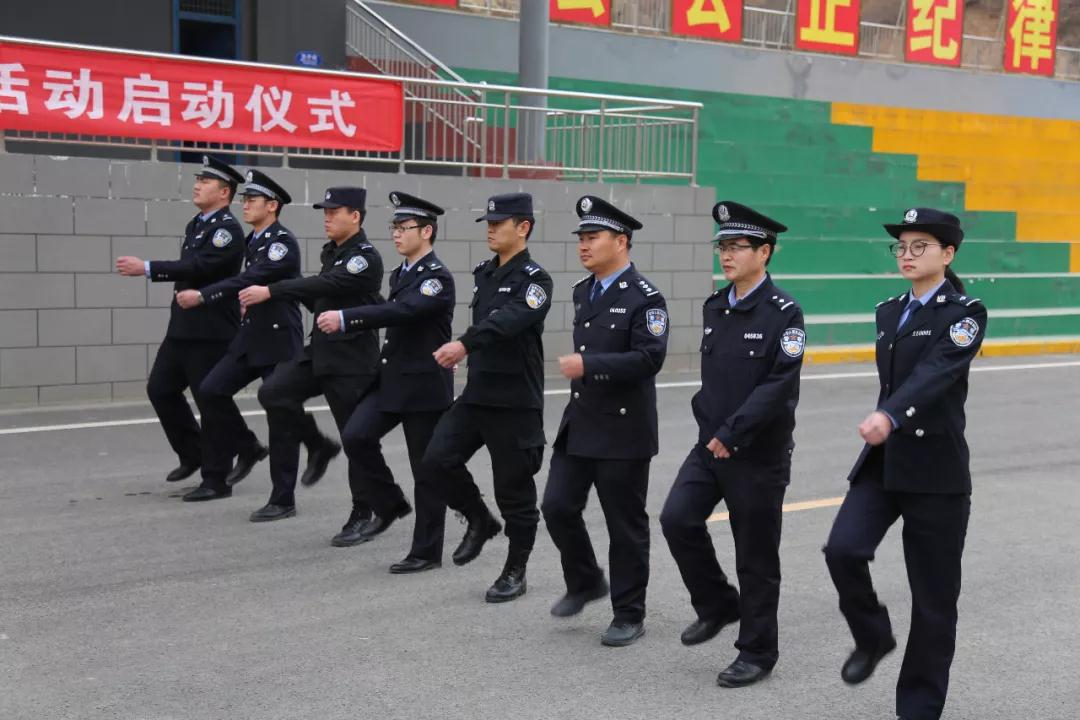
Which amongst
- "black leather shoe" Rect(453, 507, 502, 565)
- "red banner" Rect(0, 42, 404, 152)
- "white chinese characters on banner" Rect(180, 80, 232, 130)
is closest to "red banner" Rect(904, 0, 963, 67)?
"red banner" Rect(0, 42, 404, 152)

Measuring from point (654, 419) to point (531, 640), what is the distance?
1068 mm

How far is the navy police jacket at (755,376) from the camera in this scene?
17.1 feet

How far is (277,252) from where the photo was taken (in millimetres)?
8125

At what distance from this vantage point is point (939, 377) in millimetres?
4680

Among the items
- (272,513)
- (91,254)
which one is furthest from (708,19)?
(272,513)

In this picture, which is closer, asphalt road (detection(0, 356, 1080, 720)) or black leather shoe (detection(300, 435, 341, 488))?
asphalt road (detection(0, 356, 1080, 720))

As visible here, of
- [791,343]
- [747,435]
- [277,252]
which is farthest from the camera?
[277,252]

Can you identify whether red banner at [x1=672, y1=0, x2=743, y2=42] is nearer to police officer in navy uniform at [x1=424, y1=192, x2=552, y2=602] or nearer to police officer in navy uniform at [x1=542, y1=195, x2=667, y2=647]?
police officer in navy uniform at [x1=424, y1=192, x2=552, y2=602]

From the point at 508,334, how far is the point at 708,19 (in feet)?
57.3

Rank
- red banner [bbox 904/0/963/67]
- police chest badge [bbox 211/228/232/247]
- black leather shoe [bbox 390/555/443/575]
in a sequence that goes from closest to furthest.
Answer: black leather shoe [bbox 390/555/443/575] < police chest badge [bbox 211/228/232/247] < red banner [bbox 904/0/963/67]

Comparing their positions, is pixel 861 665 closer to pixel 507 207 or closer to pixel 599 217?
pixel 599 217

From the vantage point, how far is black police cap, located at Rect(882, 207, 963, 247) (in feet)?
15.8

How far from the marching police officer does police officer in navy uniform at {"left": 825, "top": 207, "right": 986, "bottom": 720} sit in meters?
2.42

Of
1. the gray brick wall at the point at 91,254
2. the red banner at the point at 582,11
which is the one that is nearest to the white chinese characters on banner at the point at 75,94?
the gray brick wall at the point at 91,254
